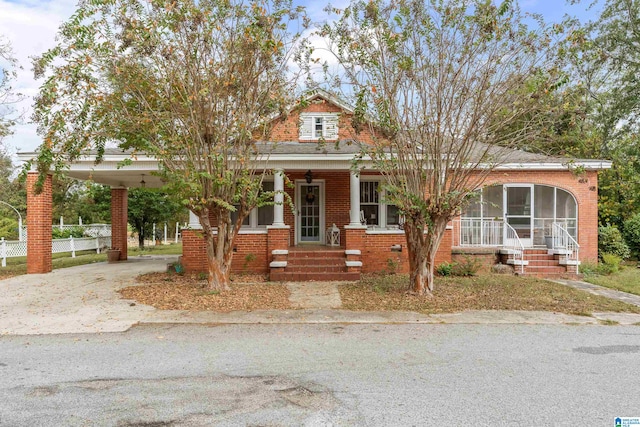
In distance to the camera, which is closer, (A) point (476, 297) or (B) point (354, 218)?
(A) point (476, 297)

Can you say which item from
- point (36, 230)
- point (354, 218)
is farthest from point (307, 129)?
point (36, 230)

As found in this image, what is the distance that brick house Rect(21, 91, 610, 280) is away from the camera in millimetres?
11672

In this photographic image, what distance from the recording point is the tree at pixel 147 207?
2291cm

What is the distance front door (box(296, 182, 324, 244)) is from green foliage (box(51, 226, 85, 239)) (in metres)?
13.2

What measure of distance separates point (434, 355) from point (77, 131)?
26.4 ft

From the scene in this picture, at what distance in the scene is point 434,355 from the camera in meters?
5.29

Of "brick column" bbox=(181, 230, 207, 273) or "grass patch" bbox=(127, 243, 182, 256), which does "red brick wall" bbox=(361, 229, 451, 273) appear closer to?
"brick column" bbox=(181, 230, 207, 273)

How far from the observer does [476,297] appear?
8.88 meters

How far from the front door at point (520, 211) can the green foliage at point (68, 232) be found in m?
19.6

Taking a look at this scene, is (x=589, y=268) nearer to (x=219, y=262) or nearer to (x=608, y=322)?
(x=608, y=322)

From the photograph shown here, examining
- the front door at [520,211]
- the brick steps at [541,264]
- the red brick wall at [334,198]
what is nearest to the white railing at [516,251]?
the brick steps at [541,264]

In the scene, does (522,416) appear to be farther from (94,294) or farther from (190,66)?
(94,294)

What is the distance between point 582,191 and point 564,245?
7.03 ft

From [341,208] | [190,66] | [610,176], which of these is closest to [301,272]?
[341,208]
